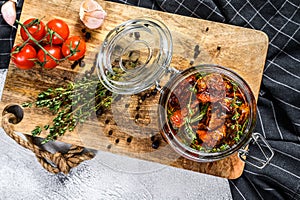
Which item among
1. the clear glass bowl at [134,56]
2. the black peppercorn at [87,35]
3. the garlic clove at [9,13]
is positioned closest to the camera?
the clear glass bowl at [134,56]

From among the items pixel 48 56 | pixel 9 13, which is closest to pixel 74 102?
pixel 48 56

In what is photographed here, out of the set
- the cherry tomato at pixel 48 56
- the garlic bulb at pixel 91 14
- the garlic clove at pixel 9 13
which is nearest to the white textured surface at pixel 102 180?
the garlic clove at pixel 9 13

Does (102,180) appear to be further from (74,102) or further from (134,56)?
(134,56)

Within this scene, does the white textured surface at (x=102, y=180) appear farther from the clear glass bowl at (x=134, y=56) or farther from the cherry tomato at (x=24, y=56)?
the clear glass bowl at (x=134, y=56)

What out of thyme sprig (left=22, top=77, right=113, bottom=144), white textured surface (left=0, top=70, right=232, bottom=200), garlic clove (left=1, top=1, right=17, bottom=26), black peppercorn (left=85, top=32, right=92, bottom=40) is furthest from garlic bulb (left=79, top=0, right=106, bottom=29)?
white textured surface (left=0, top=70, right=232, bottom=200)

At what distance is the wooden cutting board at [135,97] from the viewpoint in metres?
1.28

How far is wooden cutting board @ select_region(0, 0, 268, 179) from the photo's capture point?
4.21ft

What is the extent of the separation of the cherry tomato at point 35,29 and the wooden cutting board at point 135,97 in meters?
0.05

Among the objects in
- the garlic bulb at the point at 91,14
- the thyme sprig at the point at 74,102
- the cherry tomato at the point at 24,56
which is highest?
the garlic bulb at the point at 91,14

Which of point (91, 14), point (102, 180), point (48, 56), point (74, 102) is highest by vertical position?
point (91, 14)

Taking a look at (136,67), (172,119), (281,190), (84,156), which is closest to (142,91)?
(136,67)

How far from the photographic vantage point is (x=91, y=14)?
4.11 ft

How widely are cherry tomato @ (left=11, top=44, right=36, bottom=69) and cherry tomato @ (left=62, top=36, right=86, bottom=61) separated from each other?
0.09 meters

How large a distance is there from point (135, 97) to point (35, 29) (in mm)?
348
